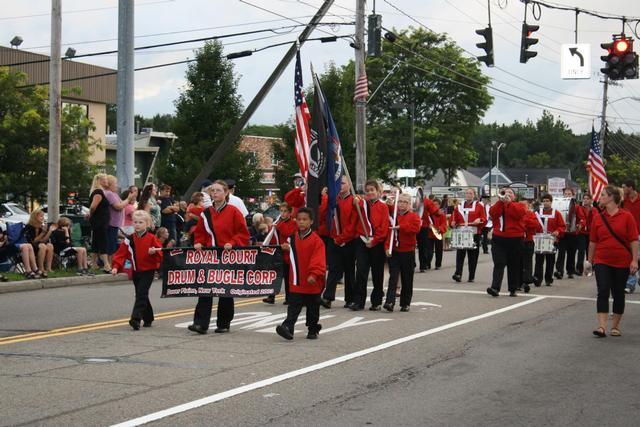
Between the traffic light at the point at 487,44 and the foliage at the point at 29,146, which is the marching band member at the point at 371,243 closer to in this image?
the traffic light at the point at 487,44

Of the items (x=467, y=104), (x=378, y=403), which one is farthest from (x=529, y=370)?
(x=467, y=104)

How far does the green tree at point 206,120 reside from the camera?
3675cm

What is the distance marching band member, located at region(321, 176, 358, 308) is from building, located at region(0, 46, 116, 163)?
1418 inches

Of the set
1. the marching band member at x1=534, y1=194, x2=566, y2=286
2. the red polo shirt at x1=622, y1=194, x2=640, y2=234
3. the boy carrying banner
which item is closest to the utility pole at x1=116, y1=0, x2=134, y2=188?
the marching band member at x1=534, y1=194, x2=566, y2=286

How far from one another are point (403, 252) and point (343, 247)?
936 mm

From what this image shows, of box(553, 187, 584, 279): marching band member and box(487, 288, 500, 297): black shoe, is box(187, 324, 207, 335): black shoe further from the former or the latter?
box(553, 187, 584, 279): marching band member

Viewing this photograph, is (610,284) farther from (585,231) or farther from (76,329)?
(585,231)

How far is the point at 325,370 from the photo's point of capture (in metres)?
8.89

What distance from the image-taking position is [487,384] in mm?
8406

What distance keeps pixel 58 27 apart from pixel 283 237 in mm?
10199

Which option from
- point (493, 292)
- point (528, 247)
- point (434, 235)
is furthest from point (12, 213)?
point (493, 292)

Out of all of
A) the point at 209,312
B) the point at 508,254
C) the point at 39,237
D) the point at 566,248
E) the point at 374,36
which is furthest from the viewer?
the point at 374,36

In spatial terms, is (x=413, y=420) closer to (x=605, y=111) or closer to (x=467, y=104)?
(x=605, y=111)

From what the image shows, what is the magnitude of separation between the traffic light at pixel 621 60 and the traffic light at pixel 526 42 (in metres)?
1.77
